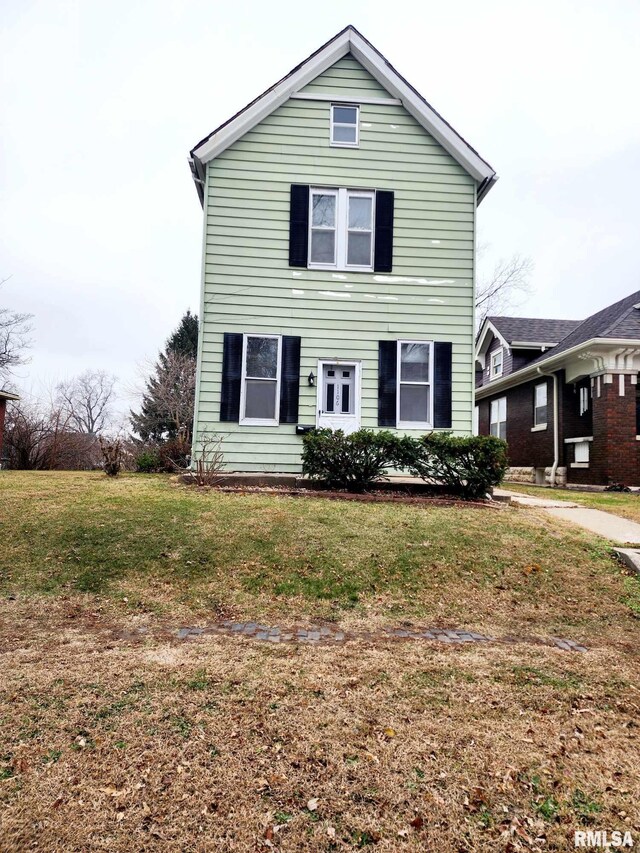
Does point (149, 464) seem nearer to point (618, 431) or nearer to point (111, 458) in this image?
point (111, 458)

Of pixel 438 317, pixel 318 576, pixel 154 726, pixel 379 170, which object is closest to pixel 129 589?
pixel 318 576

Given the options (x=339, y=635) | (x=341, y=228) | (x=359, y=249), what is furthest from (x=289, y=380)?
(x=339, y=635)

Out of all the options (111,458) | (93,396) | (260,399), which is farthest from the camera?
(93,396)

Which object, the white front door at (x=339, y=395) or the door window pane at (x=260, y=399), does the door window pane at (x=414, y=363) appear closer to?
the white front door at (x=339, y=395)

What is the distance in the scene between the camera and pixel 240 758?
2.28 metres

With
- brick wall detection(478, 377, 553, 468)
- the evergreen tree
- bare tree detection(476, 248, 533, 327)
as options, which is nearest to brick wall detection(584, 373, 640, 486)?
brick wall detection(478, 377, 553, 468)

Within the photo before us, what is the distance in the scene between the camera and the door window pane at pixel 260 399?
986cm

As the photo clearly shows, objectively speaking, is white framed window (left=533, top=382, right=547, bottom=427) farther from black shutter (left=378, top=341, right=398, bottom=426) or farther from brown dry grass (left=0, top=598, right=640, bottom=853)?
brown dry grass (left=0, top=598, right=640, bottom=853)

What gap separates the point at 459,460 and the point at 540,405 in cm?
1029

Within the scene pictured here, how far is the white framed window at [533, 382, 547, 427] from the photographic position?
54.4 feet

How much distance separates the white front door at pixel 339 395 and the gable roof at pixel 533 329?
10795 mm

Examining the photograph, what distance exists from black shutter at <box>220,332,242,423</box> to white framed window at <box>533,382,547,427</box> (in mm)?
11430

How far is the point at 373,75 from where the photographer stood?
34.1ft

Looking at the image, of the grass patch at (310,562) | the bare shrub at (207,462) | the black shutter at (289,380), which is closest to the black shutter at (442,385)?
the black shutter at (289,380)
